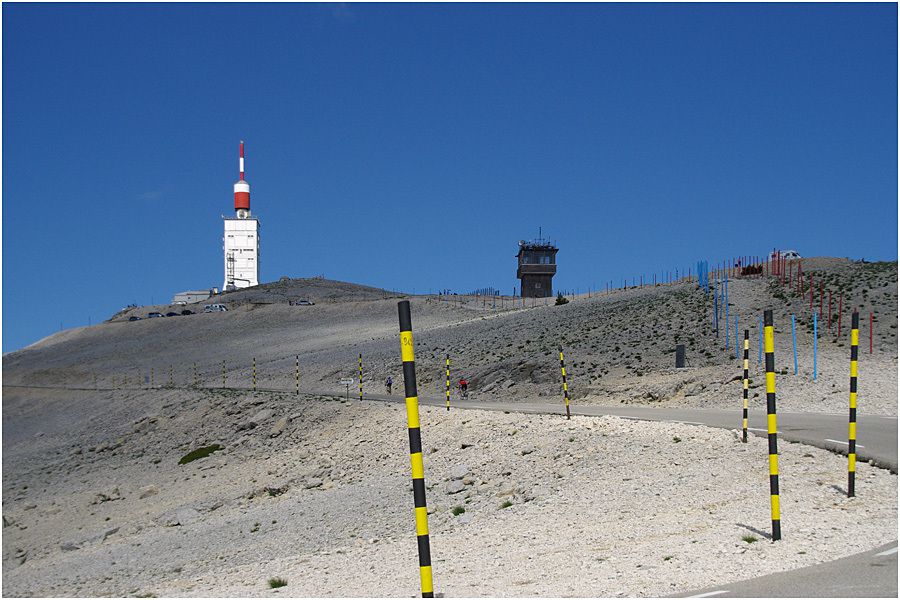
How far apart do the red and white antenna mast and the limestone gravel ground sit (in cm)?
12835

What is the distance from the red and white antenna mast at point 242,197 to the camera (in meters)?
157

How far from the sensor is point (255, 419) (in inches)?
1309

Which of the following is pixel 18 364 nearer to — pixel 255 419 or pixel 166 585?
pixel 255 419

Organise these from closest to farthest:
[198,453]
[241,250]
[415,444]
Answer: [415,444], [198,453], [241,250]

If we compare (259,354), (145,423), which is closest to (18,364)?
(259,354)

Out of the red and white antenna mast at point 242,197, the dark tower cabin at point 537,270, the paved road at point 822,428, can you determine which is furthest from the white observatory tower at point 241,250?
the paved road at point 822,428

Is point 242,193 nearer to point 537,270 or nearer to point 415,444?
point 537,270

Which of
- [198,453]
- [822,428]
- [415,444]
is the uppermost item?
[415,444]

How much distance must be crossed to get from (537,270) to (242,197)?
237 ft

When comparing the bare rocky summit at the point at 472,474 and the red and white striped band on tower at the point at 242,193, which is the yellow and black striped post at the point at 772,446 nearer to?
the bare rocky summit at the point at 472,474

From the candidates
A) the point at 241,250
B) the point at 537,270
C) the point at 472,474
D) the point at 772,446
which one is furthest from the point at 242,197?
the point at 772,446

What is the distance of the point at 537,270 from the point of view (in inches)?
4048

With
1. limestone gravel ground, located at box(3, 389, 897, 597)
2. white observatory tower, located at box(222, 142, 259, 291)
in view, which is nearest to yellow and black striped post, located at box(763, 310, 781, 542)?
limestone gravel ground, located at box(3, 389, 897, 597)

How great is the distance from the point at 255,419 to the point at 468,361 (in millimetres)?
14511
